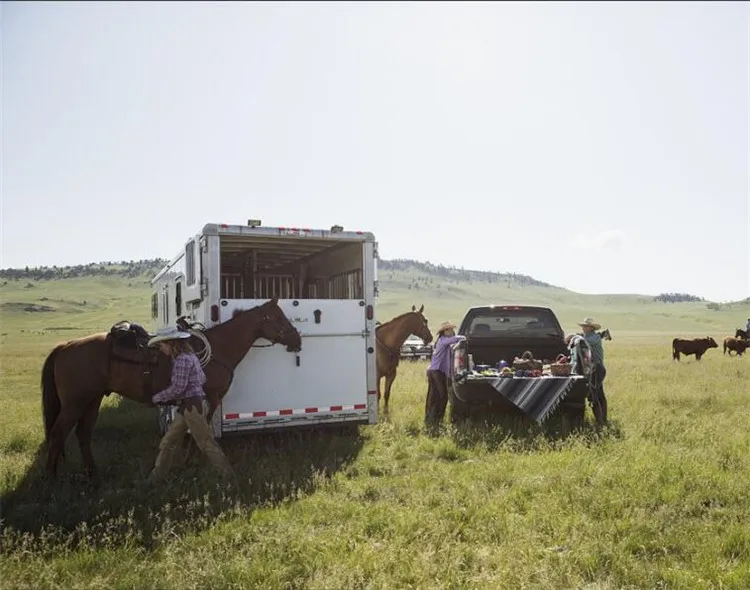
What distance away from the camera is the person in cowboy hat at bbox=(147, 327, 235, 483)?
7.09m

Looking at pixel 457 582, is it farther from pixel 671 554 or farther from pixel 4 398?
pixel 4 398

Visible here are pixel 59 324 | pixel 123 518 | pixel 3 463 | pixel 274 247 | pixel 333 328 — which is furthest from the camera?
pixel 59 324

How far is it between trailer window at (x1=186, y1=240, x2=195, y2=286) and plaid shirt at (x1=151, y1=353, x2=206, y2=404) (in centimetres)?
197

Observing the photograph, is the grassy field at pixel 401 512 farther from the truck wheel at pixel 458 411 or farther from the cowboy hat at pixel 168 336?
the cowboy hat at pixel 168 336

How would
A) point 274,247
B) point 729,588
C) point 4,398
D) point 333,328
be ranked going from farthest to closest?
point 4,398
point 274,247
point 333,328
point 729,588

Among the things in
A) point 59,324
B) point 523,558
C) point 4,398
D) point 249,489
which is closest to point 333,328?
point 249,489

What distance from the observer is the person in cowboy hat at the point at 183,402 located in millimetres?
7090

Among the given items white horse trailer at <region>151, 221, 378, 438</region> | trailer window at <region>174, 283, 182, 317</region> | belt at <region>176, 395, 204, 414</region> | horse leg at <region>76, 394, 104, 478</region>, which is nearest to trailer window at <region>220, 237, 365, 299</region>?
white horse trailer at <region>151, 221, 378, 438</region>

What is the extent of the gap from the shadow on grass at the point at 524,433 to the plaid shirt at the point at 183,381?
3.91 meters

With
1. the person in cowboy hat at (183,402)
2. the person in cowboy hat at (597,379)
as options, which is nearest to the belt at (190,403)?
the person in cowboy hat at (183,402)

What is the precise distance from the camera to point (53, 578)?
4.40 meters

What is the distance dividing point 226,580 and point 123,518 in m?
1.73

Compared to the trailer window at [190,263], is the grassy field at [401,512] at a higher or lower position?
lower

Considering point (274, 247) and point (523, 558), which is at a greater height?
point (274, 247)
